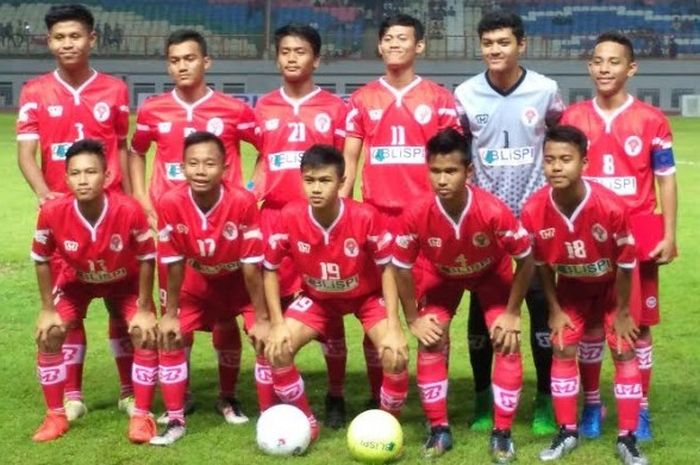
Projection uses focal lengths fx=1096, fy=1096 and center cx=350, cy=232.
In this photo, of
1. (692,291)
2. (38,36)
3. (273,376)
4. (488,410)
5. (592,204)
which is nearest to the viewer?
(592,204)

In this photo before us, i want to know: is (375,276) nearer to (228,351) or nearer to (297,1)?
(228,351)

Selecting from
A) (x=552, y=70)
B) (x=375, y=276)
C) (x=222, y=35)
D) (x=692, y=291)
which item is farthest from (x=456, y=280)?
(x=222, y=35)

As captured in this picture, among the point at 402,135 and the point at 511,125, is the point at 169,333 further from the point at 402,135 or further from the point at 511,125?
the point at 511,125

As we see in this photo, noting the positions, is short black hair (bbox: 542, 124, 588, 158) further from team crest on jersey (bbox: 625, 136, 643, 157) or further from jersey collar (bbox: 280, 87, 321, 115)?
jersey collar (bbox: 280, 87, 321, 115)

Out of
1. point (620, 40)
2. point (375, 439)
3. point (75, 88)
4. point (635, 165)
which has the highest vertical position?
point (620, 40)

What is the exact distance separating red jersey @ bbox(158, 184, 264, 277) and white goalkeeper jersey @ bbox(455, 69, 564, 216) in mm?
1065

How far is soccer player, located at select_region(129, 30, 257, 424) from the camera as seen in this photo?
5.15m

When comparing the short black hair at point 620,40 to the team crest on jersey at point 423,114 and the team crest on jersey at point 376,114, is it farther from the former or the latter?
the team crest on jersey at point 376,114

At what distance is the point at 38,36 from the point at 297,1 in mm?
8117

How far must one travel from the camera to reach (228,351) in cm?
516

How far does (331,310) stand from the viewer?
15.8 feet

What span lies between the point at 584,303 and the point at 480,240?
525 mm

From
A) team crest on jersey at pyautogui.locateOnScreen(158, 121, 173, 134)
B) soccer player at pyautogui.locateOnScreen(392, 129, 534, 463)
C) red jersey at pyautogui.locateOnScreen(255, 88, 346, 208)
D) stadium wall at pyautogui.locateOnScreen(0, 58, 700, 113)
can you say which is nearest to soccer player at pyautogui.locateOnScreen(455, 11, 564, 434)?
soccer player at pyautogui.locateOnScreen(392, 129, 534, 463)

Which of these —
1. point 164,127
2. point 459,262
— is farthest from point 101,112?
point 459,262
